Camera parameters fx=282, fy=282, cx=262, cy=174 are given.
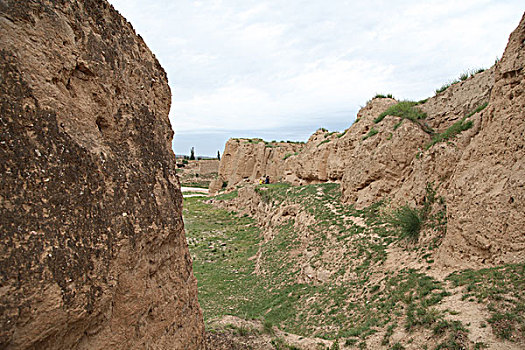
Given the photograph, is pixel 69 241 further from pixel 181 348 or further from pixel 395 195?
pixel 395 195

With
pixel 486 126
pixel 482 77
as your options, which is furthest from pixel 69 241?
pixel 482 77

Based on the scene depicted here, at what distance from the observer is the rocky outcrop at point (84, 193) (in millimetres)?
2277

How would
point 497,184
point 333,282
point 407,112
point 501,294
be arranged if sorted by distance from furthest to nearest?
1. point 407,112
2. point 333,282
3. point 497,184
4. point 501,294

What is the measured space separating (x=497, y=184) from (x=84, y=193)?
9.01m

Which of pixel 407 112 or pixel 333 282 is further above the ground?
pixel 407 112

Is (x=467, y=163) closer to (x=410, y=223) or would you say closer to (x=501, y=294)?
(x=410, y=223)

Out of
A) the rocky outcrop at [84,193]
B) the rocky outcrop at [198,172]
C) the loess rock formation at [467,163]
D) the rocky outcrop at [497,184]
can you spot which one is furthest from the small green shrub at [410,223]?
the rocky outcrop at [198,172]

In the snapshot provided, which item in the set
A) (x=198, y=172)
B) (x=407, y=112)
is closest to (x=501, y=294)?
(x=407, y=112)

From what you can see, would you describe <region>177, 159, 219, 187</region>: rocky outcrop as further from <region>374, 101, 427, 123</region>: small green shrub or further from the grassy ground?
<region>374, 101, 427, 123</region>: small green shrub

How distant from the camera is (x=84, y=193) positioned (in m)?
2.81

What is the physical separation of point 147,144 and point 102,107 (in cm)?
73

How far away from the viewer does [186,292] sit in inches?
169

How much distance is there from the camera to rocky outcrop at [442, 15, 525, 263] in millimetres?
6602

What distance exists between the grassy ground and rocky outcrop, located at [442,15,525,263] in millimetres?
765
